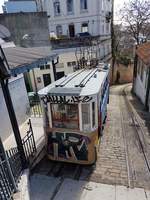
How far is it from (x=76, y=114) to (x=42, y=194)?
8.02 ft

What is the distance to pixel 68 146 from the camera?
6.34m

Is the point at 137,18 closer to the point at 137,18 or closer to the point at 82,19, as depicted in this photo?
the point at 137,18

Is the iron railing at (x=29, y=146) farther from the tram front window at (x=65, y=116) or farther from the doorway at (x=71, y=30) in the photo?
the doorway at (x=71, y=30)

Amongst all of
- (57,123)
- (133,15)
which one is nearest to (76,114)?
(57,123)

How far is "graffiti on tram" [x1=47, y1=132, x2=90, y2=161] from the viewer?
20.3 ft

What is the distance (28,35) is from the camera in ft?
60.6

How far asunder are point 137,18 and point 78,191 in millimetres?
26881

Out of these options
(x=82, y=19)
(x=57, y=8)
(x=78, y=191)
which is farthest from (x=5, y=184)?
(x=57, y=8)

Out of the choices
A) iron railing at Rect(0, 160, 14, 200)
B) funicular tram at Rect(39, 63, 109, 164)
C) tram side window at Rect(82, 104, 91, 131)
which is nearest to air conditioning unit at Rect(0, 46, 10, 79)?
funicular tram at Rect(39, 63, 109, 164)

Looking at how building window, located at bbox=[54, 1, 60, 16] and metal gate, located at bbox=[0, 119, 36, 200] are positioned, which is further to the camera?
building window, located at bbox=[54, 1, 60, 16]

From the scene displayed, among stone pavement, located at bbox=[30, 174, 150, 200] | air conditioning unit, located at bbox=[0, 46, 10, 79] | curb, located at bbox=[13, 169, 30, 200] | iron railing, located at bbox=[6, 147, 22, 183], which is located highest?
air conditioning unit, located at bbox=[0, 46, 10, 79]

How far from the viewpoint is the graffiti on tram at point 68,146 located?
6184 millimetres

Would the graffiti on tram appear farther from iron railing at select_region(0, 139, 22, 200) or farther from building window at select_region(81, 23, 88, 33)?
building window at select_region(81, 23, 88, 33)

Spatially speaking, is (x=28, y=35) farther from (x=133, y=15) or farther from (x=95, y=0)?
(x=133, y=15)
